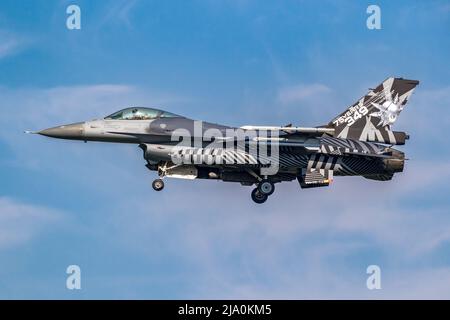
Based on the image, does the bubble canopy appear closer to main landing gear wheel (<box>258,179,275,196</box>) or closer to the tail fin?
main landing gear wheel (<box>258,179,275,196</box>)

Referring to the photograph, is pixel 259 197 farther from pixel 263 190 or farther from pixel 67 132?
pixel 67 132

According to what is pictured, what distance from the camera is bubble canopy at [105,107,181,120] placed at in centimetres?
4134

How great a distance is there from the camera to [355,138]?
42406 millimetres

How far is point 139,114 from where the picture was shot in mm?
41406

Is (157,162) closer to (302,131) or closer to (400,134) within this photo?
(302,131)

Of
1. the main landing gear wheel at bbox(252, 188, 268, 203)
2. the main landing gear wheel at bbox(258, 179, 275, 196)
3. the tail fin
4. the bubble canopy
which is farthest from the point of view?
the tail fin

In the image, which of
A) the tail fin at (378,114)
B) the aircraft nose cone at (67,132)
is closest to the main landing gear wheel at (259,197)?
the tail fin at (378,114)

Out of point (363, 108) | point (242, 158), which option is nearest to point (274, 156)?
point (242, 158)

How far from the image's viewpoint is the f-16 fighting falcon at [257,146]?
40500mm

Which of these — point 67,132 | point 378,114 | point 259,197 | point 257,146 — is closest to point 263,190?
point 259,197

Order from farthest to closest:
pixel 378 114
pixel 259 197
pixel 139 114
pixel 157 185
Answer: pixel 378 114
pixel 259 197
pixel 139 114
pixel 157 185

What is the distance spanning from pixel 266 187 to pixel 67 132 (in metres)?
8.44

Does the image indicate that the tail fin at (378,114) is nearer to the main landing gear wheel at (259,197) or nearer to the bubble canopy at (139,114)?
the main landing gear wheel at (259,197)

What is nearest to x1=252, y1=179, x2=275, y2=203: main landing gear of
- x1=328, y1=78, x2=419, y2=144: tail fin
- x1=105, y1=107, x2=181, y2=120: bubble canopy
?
x1=328, y1=78, x2=419, y2=144: tail fin
